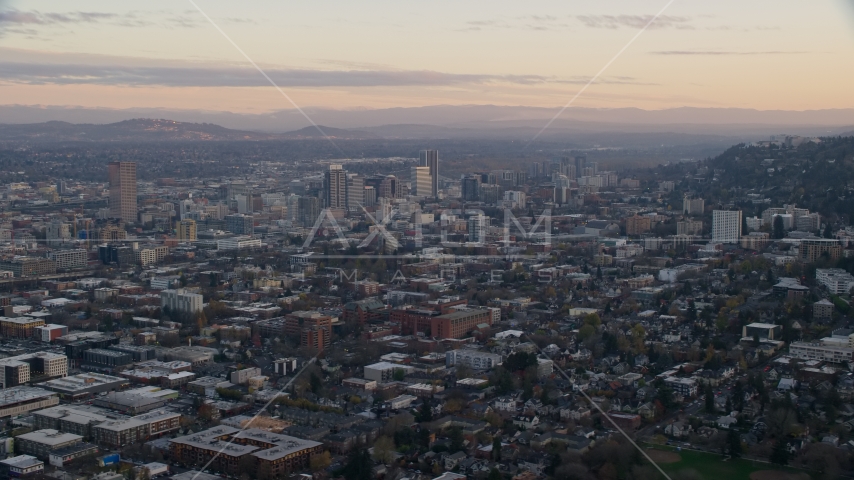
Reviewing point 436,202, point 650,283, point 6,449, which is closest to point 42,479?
point 6,449

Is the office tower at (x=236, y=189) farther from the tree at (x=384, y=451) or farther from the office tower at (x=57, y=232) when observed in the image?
the tree at (x=384, y=451)

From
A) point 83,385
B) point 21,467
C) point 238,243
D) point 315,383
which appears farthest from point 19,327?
point 238,243

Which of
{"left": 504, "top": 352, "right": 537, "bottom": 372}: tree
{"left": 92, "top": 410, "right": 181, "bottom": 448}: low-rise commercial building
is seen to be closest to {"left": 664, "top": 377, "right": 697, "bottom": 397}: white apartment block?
{"left": 504, "top": 352, "right": 537, "bottom": 372}: tree

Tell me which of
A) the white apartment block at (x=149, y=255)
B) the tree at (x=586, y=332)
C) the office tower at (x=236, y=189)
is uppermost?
the office tower at (x=236, y=189)

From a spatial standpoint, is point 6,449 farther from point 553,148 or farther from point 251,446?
point 553,148

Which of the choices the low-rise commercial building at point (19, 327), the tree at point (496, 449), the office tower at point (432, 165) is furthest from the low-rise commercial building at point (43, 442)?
the office tower at point (432, 165)

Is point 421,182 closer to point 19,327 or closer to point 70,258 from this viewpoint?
point 70,258

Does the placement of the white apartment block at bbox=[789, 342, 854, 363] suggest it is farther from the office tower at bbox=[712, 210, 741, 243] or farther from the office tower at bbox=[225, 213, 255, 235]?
the office tower at bbox=[225, 213, 255, 235]
